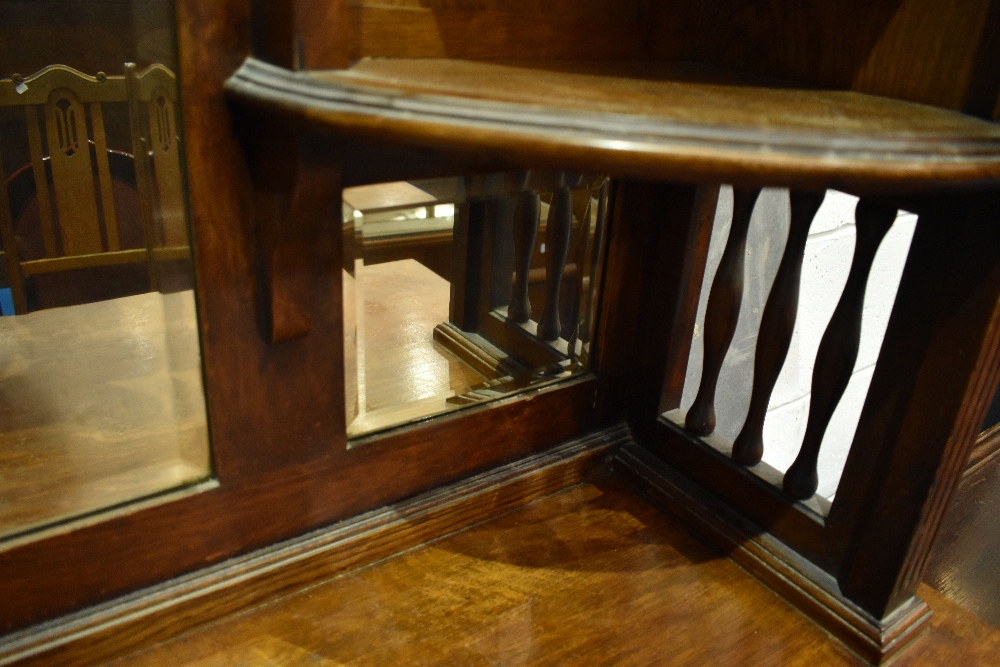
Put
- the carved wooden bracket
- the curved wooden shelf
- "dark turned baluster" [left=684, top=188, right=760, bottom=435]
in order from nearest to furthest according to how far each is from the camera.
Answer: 1. the curved wooden shelf
2. the carved wooden bracket
3. "dark turned baluster" [left=684, top=188, right=760, bottom=435]

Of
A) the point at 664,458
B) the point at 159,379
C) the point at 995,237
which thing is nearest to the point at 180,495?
the point at 159,379

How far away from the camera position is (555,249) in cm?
111

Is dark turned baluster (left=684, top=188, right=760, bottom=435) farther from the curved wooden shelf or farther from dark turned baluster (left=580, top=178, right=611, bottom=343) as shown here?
the curved wooden shelf

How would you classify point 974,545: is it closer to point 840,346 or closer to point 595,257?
point 840,346

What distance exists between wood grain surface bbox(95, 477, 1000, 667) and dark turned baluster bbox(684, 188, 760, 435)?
20cm

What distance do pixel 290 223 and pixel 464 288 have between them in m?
0.32

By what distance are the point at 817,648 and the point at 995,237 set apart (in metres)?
0.51

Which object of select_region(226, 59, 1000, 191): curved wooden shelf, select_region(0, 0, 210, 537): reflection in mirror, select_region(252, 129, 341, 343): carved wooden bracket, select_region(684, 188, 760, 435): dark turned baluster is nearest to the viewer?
select_region(226, 59, 1000, 191): curved wooden shelf

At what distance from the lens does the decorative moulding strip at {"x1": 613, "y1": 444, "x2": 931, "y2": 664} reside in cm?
92

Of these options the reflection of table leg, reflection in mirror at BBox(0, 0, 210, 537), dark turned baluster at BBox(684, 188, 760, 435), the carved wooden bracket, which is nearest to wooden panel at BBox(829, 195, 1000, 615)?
dark turned baluster at BBox(684, 188, 760, 435)

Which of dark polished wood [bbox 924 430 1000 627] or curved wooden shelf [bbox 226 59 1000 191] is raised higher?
curved wooden shelf [bbox 226 59 1000 191]

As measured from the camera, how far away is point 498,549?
104cm

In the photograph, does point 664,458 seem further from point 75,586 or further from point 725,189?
point 75,586

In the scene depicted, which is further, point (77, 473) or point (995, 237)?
point (77, 473)
